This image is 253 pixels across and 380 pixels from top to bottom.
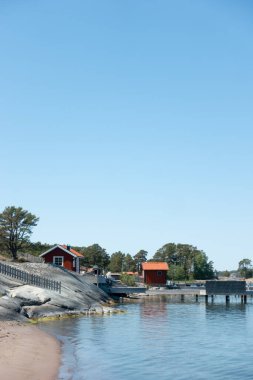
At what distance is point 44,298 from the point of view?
1839 inches

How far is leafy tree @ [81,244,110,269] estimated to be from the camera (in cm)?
14625

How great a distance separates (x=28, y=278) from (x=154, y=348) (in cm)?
2417

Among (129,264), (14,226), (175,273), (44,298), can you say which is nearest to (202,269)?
(175,273)

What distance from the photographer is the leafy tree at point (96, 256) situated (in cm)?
14625

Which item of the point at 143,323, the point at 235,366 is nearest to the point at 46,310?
the point at 143,323

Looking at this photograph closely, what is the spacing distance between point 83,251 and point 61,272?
8671cm

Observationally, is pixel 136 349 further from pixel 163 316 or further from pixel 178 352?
pixel 163 316

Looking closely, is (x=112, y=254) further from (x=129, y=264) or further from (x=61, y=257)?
(x=61, y=257)

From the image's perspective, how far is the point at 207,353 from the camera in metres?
29.2

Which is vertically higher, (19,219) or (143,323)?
(19,219)

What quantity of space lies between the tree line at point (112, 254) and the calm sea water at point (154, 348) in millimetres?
39271

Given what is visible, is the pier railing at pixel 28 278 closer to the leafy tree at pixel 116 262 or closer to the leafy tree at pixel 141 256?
the leafy tree at pixel 116 262

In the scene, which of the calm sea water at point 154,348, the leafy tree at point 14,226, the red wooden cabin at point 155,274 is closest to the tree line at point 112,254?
the leafy tree at point 14,226

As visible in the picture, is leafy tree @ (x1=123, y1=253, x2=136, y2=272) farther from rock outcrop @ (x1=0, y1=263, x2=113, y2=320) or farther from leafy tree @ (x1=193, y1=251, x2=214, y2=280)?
rock outcrop @ (x1=0, y1=263, x2=113, y2=320)
